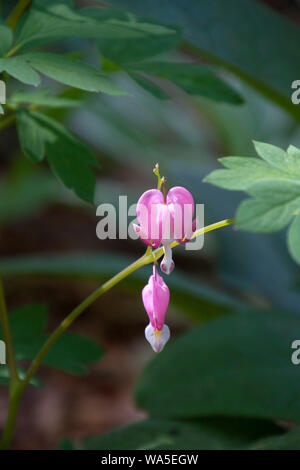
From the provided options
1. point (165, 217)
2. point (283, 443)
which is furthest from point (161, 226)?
point (283, 443)

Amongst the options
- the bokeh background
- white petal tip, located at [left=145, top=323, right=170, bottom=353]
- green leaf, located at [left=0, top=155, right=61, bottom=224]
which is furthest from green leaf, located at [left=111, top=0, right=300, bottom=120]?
green leaf, located at [left=0, top=155, right=61, bottom=224]

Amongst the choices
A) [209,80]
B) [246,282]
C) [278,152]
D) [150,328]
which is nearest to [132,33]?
[209,80]

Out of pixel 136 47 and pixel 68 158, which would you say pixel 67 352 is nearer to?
pixel 68 158

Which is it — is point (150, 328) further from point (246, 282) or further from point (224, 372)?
point (246, 282)

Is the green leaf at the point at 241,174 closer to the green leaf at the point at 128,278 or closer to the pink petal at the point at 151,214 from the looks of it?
the pink petal at the point at 151,214

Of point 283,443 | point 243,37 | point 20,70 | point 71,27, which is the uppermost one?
point 243,37

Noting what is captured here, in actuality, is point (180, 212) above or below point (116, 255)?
below

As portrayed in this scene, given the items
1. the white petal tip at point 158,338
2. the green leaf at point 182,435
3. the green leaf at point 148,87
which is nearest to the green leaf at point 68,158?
the green leaf at point 148,87
